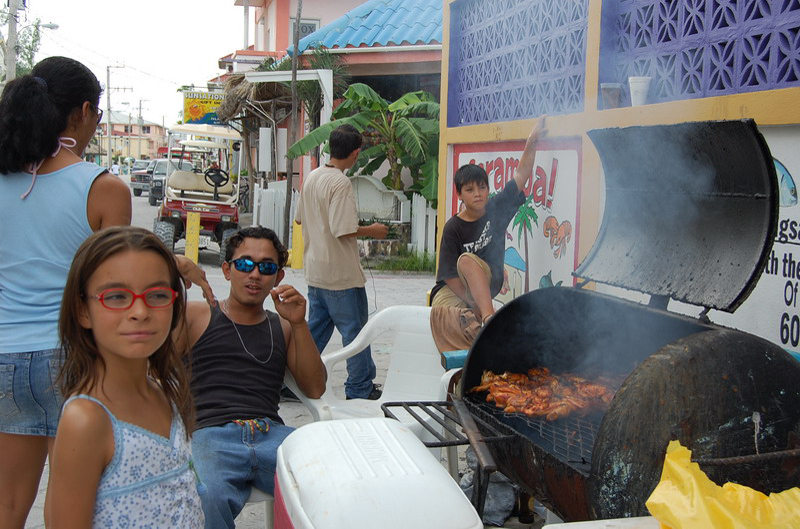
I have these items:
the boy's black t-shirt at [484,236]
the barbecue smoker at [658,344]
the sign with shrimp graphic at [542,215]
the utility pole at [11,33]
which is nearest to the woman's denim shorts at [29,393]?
the barbecue smoker at [658,344]

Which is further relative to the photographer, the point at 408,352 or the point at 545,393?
the point at 408,352

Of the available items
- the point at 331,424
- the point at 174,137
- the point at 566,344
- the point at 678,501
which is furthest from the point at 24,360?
the point at 174,137

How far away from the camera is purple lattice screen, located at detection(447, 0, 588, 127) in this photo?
4895mm

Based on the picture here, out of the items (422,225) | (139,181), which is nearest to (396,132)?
(422,225)

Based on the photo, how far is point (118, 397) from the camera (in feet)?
6.43

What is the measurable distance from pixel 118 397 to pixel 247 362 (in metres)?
1.32

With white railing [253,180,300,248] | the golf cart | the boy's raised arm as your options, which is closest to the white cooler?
the boy's raised arm

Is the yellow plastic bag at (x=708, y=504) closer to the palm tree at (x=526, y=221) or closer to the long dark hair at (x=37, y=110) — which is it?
the long dark hair at (x=37, y=110)

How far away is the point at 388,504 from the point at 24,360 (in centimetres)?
137

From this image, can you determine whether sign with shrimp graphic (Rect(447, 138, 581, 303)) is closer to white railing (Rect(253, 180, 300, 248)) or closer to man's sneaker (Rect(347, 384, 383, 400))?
man's sneaker (Rect(347, 384, 383, 400))

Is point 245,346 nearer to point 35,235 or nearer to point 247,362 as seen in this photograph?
point 247,362

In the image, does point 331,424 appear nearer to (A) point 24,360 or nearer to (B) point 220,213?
(A) point 24,360

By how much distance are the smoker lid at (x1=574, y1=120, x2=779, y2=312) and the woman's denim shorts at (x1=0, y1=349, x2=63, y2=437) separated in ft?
6.91

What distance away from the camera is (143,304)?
6.39 feet
